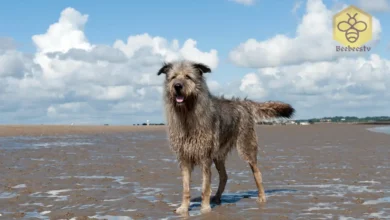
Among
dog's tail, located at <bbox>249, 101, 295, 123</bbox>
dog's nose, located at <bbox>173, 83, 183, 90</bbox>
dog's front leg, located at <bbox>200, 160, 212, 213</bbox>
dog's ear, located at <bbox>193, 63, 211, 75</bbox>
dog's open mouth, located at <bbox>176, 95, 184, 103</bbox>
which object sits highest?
dog's ear, located at <bbox>193, 63, 211, 75</bbox>

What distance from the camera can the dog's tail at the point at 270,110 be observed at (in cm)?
1155

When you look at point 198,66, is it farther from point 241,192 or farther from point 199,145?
point 241,192

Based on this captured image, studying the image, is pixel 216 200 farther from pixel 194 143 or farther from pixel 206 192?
pixel 194 143

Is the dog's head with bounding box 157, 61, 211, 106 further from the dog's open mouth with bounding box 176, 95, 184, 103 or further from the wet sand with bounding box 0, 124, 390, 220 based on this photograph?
the wet sand with bounding box 0, 124, 390, 220

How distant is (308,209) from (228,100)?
305 centimetres

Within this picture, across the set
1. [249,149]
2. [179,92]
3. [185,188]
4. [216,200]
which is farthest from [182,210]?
[249,149]

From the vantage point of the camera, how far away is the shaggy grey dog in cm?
895

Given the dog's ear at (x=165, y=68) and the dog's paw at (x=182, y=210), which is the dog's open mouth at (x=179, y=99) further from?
the dog's paw at (x=182, y=210)

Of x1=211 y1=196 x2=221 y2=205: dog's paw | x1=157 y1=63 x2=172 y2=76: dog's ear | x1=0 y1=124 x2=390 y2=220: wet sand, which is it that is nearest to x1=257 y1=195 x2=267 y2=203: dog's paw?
x1=0 y1=124 x2=390 y2=220: wet sand

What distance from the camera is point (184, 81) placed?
8.78 m

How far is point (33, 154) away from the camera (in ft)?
67.9

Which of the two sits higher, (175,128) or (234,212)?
(175,128)

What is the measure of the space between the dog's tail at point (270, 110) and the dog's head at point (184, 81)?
2623 millimetres

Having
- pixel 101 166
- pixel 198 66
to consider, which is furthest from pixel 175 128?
pixel 101 166
